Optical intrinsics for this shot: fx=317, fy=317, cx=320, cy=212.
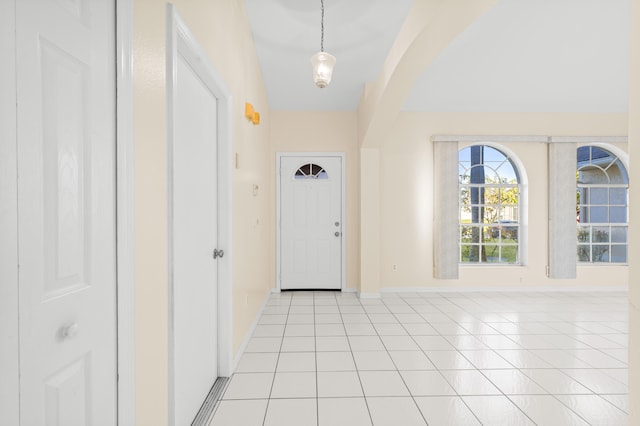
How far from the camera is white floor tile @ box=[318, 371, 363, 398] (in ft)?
6.93

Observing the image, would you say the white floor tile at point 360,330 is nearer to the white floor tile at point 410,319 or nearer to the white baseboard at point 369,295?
the white floor tile at point 410,319

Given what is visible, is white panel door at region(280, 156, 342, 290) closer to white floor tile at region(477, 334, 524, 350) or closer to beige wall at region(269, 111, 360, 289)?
beige wall at region(269, 111, 360, 289)

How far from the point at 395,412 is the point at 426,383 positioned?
45 centimetres

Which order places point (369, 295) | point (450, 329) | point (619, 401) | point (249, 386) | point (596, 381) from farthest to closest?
point (369, 295)
point (450, 329)
point (596, 381)
point (249, 386)
point (619, 401)

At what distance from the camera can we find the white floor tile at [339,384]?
6.93 ft

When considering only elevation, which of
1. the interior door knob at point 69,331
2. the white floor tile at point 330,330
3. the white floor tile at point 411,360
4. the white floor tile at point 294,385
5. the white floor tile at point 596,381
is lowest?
the white floor tile at point 596,381

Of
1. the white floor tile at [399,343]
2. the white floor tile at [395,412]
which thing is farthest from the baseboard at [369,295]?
the white floor tile at [395,412]

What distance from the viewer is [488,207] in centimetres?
510

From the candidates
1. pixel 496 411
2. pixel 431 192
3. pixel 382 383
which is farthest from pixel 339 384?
pixel 431 192

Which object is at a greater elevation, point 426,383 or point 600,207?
point 600,207

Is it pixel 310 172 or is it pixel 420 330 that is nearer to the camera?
pixel 420 330

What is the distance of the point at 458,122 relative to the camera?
4938 mm

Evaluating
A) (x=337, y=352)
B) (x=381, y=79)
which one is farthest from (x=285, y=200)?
(x=337, y=352)

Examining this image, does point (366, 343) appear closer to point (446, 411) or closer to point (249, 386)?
point (446, 411)
